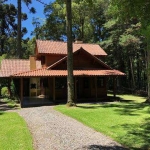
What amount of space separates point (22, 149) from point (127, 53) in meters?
29.2

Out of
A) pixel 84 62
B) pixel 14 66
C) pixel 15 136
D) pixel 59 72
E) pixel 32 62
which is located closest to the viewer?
pixel 15 136

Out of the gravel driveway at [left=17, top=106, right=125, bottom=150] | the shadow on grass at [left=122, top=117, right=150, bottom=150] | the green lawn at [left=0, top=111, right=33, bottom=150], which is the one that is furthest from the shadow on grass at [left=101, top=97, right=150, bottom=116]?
the green lawn at [left=0, top=111, right=33, bottom=150]

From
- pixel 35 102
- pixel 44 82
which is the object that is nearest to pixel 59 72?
pixel 35 102

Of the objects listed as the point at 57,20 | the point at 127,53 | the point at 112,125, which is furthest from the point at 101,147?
the point at 57,20

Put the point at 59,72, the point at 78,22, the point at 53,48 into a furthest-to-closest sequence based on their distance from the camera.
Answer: the point at 78,22, the point at 53,48, the point at 59,72

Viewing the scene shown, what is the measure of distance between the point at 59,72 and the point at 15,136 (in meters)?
13.1

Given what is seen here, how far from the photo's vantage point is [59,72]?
2227cm

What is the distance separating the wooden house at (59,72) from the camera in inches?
933

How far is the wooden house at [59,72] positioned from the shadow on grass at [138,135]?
11.1m

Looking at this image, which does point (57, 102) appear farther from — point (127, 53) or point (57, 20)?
point (57, 20)

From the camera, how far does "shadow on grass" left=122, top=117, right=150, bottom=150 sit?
8398 millimetres

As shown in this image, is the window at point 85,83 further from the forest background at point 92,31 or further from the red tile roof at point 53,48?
the forest background at point 92,31

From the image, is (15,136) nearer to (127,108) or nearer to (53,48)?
(127,108)

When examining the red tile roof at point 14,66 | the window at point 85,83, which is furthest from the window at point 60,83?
the red tile roof at point 14,66
